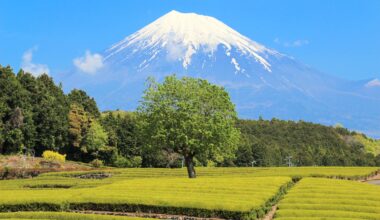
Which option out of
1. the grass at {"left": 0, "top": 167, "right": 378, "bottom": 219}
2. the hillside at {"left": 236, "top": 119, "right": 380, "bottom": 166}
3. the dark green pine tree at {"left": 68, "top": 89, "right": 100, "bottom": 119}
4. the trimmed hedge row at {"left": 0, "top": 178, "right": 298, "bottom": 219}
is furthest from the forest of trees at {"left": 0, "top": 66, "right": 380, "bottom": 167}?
the trimmed hedge row at {"left": 0, "top": 178, "right": 298, "bottom": 219}

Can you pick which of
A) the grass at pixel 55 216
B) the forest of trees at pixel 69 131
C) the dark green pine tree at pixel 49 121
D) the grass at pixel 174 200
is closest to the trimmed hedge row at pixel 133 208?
the grass at pixel 174 200

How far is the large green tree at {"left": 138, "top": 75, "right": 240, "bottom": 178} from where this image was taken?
195 ft

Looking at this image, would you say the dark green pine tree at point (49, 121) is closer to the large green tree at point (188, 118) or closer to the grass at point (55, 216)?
the large green tree at point (188, 118)

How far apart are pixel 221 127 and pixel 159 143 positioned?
25.9 feet

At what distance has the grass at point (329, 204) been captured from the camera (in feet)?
103

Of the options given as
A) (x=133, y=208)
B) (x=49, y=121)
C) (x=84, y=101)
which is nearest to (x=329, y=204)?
(x=133, y=208)

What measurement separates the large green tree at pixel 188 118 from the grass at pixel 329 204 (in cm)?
1745

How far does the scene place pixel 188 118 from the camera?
60062 millimetres

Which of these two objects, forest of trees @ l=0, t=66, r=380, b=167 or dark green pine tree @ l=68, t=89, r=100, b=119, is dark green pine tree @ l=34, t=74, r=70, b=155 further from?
dark green pine tree @ l=68, t=89, r=100, b=119

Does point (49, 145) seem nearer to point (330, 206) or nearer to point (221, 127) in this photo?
point (221, 127)

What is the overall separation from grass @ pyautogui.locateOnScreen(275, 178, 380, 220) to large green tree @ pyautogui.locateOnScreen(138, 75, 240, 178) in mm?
17454

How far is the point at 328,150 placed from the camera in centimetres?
17675

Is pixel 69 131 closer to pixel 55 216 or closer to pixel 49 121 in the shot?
pixel 49 121

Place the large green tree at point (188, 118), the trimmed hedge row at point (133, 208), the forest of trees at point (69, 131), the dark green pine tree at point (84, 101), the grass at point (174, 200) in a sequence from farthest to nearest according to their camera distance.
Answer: the dark green pine tree at point (84, 101), the forest of trees at point (69, 131), the large green tree at point (188, 118), the grass at point (174, 200), the trimmed hedge row at point (133, 208)
